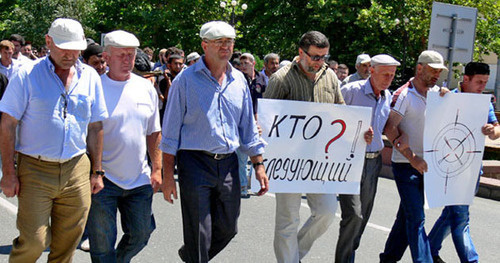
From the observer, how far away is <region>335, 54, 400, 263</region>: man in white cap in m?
5.34

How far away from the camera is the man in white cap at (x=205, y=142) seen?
4421 millimetres

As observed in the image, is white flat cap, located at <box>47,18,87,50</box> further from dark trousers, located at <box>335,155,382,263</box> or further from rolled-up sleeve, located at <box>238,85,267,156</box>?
dark trousers, located at <box>335,155,382,263</box>

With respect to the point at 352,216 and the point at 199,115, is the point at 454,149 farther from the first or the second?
the point at 199,115

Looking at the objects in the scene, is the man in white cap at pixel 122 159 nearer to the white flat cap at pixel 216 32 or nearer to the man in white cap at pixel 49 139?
the man in white cap at pixel 49 139

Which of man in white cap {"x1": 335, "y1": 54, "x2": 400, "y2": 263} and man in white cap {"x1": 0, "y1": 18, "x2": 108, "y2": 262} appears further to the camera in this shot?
man in white cap {"x1": 335, "y1": 54, "x2": 400, "y2": 263}

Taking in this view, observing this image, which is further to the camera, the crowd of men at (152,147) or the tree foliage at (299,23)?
the tree foliage at (299,23)

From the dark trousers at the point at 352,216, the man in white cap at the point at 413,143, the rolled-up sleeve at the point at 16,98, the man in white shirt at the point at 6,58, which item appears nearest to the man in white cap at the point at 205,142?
the rolled-up sleeve at the point at 16,98

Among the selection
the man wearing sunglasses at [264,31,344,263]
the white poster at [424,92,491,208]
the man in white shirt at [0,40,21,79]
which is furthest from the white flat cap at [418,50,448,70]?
the man in white shirt at [0,40,21,79]

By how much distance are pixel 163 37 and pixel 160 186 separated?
3324cm

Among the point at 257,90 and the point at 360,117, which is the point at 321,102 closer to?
the point at 360,117

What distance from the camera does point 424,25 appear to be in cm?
2583

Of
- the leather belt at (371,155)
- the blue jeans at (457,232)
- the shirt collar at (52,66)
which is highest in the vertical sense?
the shirt collar at (52,66)

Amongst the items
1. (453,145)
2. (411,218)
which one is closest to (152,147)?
(411,218)

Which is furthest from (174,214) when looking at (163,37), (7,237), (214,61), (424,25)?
(163,37)
